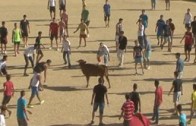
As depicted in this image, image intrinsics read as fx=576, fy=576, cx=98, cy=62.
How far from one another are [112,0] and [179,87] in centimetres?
2720

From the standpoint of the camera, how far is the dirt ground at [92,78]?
20481 millimetres

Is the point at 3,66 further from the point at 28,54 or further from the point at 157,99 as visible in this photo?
the point at 157,99

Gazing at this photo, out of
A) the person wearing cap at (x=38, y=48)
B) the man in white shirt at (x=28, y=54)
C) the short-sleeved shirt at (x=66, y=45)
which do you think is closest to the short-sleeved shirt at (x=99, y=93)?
the man in white shirt at (x=28, y=54)

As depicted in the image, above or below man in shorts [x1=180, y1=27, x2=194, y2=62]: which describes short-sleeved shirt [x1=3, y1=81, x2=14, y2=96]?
below

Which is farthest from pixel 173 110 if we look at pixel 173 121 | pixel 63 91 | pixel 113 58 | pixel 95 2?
Result: pixel 95 2

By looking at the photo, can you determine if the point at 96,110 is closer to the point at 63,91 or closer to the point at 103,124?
the point at 103,124

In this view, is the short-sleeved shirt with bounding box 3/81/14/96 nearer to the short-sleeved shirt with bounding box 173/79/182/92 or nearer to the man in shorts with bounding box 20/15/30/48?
the short-sleeved shirt with bounding box 173/79/182/92

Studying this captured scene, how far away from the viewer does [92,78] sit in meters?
25.2

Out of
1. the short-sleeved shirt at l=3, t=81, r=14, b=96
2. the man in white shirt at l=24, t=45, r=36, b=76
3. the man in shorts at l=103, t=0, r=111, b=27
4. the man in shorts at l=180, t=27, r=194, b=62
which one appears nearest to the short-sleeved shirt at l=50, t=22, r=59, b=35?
the man in white shirt at l=24, t=45, r=36, b=76

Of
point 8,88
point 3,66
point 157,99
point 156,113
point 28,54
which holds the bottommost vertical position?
point 156,113

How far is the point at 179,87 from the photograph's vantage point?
20.0 metres

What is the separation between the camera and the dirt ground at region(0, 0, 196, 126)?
20481mm

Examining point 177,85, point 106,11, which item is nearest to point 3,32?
point 106,11

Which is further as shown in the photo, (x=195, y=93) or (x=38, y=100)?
(x=38, y=100)
